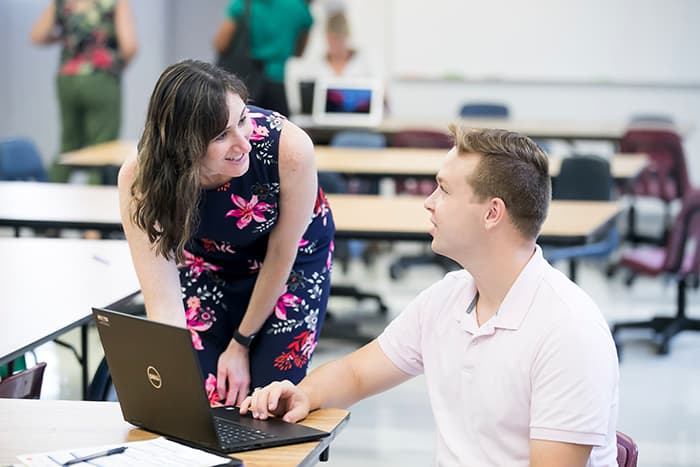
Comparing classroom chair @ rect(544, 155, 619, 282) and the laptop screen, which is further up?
the laptop screen

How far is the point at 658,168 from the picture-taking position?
7578mm

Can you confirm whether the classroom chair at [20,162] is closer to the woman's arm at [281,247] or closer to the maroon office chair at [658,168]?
the woman's arm at [281,247]

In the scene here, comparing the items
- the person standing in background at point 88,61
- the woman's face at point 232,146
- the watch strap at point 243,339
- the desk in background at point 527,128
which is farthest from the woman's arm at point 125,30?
the woman's face at point 232,146

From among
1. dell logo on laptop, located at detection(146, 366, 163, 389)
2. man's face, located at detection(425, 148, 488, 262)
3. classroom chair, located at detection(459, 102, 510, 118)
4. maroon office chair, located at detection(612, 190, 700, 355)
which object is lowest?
maroon office chair, located at detection(612, 190, 700, 355)

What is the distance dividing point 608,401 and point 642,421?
2.68 m

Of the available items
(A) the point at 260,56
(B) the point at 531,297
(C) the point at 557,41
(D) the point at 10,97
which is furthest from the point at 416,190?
(B) the point at 531,297

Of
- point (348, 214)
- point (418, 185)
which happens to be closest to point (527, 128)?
point (418, 185)

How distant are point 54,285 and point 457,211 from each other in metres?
1.46

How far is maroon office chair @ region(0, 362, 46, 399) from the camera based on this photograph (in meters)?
2.19

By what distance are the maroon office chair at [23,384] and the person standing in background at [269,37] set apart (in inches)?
172

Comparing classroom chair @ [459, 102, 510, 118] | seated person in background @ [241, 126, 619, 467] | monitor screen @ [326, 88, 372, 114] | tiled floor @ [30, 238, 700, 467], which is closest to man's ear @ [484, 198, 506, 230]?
seated person in background @ [241, 126, 619, 467]

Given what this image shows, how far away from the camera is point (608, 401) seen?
5.68ft

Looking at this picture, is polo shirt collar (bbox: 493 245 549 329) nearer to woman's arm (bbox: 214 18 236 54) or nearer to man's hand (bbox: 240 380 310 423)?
man's hand (bbox: 240 380 310 423)

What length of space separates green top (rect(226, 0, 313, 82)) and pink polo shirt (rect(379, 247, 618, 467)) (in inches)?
188
